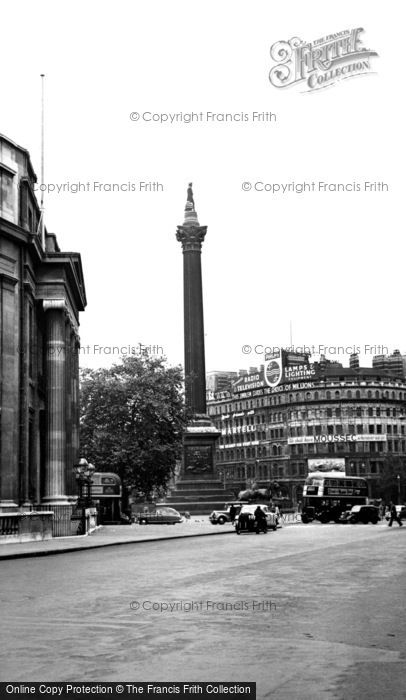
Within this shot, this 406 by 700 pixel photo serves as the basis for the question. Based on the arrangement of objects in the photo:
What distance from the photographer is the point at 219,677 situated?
8.09 m

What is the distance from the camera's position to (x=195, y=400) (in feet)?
239

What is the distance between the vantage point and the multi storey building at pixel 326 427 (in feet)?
432

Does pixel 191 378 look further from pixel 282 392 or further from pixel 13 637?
pixel 282 392

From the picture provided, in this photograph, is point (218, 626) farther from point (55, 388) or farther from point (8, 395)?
point (55, 388)

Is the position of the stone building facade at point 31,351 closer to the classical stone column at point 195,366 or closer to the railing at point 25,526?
the railing at point 25,526

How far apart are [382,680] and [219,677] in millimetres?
1427

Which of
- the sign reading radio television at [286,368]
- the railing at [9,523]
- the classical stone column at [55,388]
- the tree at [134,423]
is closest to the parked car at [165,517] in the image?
the tree at [134,423]

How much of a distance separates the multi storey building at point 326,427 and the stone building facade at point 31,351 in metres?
84.7

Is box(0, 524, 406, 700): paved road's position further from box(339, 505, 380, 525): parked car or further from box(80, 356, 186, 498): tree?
box(80, 356, 186, 498): tree

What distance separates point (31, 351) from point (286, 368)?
101 metres

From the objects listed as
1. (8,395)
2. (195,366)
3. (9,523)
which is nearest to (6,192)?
(8,395)

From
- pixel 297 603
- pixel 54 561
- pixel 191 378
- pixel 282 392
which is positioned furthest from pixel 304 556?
pixel 282 392

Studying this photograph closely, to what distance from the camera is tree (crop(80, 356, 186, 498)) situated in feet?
227

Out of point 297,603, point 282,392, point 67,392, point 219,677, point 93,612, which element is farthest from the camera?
point 282,392
